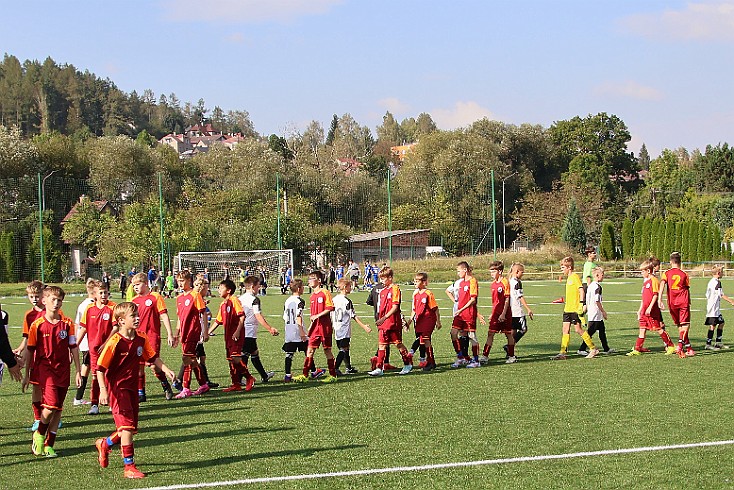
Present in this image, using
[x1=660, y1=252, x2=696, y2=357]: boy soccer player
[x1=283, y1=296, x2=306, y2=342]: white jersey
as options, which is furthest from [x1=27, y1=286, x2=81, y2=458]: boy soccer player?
[x1=660, y1=252, x2=696, y2=357]: boy soccer player

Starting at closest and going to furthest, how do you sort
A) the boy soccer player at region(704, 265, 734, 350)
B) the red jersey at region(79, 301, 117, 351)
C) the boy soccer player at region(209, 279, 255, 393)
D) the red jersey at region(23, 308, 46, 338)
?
the red jersey at region(23, 308, 46, 338), the red jersey at region(79, 301, 117, 351), the boy soccer player at region(209, 279, 255, 393), the boy soccer player at region(704, 265, 734, 350)

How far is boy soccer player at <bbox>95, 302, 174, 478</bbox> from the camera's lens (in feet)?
25.8

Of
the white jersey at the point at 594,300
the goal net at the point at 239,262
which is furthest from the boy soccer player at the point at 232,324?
the goal net at the point at 239,262

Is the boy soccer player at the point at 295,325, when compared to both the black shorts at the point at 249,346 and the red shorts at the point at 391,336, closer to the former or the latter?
the black shorts at the point at 249,346

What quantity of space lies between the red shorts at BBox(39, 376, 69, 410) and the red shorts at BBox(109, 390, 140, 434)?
1081mm

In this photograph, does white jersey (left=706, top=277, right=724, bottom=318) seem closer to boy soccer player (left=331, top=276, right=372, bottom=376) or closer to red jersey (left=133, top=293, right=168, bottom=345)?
boy soccer player (left=331, top=276, right=372, bottom=376)

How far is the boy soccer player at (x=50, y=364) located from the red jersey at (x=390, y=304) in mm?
6000

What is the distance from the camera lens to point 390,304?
14.0m

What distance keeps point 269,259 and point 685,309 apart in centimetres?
3596

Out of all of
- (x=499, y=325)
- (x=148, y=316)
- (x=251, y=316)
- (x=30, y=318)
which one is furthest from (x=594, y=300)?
(x=30, y=318)

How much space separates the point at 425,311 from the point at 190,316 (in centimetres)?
412

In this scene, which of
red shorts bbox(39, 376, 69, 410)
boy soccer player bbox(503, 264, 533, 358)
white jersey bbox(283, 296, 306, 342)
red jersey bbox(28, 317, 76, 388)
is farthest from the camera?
boy soccer player bbox(503, 264, 533, 358)

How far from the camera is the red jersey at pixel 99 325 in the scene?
11.2m

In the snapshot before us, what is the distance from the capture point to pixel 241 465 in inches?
320
